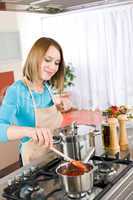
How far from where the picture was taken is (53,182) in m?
0.98

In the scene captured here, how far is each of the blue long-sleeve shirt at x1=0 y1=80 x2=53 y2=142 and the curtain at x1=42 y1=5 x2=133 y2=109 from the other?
189 cm

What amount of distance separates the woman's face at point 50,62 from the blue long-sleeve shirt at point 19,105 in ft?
0.38

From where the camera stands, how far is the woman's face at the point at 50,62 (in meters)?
1.33

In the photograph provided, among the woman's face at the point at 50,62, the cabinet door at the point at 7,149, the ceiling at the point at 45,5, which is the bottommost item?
the cabinet door at the point at 7,149

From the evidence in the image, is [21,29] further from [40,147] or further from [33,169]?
[33,169]

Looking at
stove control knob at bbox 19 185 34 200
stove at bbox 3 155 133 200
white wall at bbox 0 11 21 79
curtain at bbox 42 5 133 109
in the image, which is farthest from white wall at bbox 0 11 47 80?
stove control knob at bbox 19 185 34 200

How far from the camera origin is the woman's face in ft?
4.35

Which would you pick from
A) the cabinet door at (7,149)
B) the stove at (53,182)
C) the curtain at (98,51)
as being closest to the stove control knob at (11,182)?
the stove at (53,182)

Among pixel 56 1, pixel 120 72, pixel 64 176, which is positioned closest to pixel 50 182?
pixel 64 176

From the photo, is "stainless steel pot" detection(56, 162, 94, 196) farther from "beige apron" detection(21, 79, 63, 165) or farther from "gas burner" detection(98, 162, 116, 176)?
"beige apron" detection(21, 79, 63, 165)

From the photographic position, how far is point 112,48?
3191 millimetres

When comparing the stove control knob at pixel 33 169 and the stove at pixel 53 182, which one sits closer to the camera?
the stove at pixel 53 182

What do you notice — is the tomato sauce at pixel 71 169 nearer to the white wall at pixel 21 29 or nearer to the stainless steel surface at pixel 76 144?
the stainless steel surface at pixel 76 144

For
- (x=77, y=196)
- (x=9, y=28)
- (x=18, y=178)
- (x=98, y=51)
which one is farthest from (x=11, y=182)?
(x=98, y=51)
